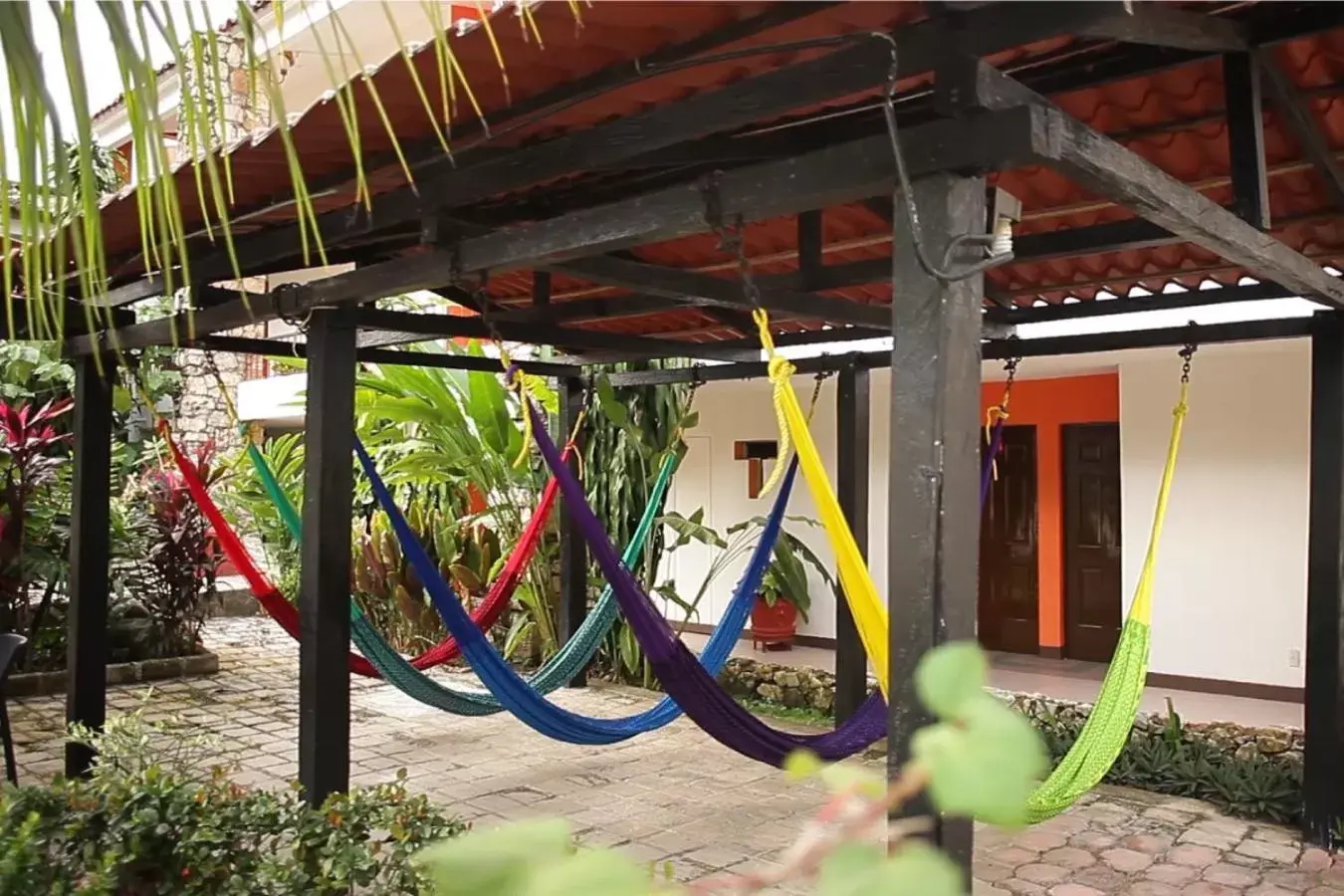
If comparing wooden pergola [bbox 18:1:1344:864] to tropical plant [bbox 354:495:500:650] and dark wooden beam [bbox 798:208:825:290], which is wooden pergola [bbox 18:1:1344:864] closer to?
dark wooden beam [bbox 798:208:825:290]

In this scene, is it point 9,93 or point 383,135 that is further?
point 383,135

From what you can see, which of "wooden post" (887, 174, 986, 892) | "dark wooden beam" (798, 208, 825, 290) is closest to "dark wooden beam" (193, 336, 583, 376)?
"dark wooden beam" (798, 208, 825, 290)

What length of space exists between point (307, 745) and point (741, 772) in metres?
1.91

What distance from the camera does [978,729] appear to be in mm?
480

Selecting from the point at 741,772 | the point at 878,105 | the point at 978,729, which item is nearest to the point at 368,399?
the point at 741,772

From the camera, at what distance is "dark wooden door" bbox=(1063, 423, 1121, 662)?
19.7 ft

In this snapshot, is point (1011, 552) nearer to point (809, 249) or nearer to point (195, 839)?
point (809, 249)

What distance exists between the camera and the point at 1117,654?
2.94 meters

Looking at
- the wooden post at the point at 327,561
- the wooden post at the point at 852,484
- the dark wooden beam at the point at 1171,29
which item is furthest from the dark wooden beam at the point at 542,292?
the dark wooden beam at the point at 1171,29

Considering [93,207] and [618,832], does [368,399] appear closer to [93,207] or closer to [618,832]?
[618,832]

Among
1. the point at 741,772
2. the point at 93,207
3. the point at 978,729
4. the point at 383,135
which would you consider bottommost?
the point at 741,772

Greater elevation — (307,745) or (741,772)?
(307,745)

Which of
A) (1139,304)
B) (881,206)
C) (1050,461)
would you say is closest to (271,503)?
(1050,461)

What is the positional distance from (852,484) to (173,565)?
403cm
